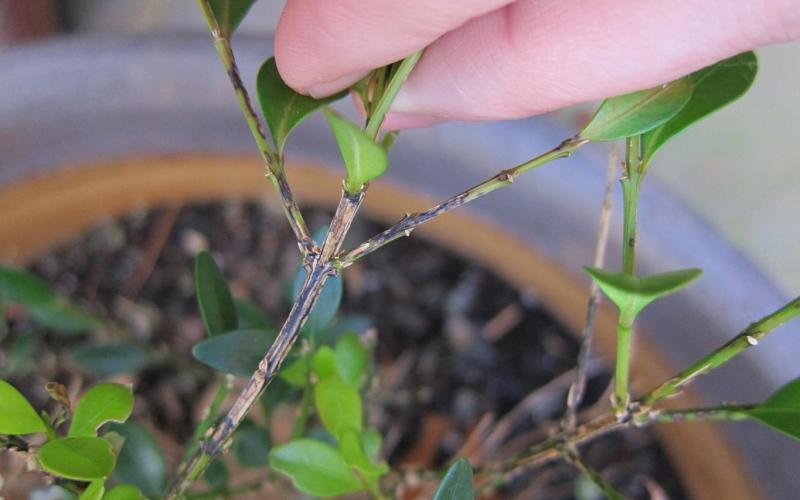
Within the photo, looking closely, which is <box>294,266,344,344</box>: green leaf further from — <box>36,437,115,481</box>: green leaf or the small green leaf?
<box>36,437,115,481</box>: green leaf

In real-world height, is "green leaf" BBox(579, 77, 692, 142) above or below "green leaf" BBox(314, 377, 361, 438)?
above

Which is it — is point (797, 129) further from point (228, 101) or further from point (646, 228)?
point (228, 101)

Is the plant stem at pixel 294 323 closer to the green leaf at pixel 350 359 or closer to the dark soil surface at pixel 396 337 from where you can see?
the green leaf at pixel 350 359

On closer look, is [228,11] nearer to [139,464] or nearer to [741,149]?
[139,464]

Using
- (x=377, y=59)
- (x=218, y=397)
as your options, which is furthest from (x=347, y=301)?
(x=377, y=59)

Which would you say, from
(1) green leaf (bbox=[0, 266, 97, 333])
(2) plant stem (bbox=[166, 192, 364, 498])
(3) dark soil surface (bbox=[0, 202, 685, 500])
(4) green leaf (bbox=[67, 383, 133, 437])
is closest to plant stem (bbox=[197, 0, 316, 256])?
(2) plant stem (bbox=[166, 192, 364, 498])
